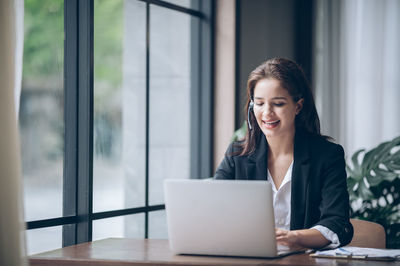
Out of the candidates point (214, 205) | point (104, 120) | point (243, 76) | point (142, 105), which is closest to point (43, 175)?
point (104, 120)

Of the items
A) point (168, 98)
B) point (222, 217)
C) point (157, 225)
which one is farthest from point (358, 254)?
point (168, 98)

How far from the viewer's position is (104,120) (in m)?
3.52

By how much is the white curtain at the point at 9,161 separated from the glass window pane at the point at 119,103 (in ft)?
4.41

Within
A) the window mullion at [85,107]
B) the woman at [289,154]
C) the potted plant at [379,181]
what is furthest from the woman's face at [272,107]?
the potted plant at [379,181]

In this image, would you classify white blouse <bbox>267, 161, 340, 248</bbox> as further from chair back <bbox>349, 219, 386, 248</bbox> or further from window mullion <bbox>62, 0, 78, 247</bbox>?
window mullion <bbox>62, 0, 78, 247</bbox>

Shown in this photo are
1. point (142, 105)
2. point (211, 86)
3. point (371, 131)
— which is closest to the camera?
point (142, 105)

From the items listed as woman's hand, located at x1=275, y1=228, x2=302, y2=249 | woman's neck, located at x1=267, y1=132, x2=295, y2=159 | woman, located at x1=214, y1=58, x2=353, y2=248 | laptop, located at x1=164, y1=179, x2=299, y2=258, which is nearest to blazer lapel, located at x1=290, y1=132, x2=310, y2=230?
woman, located at x1=214, y1=58, x2=353, y2=248

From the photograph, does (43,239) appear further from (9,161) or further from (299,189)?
(299,189)

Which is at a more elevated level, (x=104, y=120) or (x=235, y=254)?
(x=104, y=120)

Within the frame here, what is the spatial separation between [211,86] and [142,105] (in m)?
0.68

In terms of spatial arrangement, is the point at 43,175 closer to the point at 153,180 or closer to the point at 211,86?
the point at 153,180

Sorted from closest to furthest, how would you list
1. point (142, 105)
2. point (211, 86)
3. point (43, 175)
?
point (43, 175) → point (142, 105) → point (211, 86)

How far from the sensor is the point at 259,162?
267 cm

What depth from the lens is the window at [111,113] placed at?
312 cm
